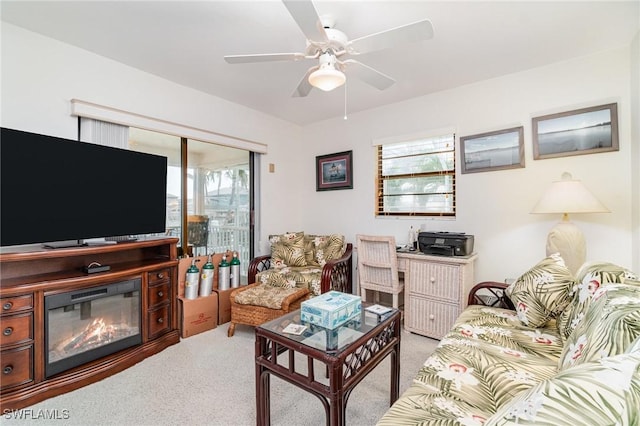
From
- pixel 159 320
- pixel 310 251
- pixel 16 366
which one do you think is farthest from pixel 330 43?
pixel 16 366

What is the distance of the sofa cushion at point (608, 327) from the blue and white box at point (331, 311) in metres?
0.98

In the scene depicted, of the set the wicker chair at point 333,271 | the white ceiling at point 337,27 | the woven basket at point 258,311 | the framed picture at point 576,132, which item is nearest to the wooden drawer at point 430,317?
the wicker chair at point 333,271

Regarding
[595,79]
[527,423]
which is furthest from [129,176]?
[595,79]

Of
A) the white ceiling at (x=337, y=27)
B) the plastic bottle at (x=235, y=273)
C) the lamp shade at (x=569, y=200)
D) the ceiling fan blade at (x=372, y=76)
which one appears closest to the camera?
the white ceiling at (x=337, y=27)

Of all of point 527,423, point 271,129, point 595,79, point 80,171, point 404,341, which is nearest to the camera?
point 527,423

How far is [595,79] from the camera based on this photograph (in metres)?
2.33

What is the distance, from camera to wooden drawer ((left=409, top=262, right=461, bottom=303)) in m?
2.57

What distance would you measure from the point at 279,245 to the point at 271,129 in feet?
5.30

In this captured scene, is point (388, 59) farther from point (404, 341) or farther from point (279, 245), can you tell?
point (404, 341)

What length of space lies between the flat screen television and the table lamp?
127 inches

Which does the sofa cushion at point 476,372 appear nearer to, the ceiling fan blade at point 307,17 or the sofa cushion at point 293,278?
the sofa cushion at point 293,278

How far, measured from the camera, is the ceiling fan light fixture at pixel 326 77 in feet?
5.72

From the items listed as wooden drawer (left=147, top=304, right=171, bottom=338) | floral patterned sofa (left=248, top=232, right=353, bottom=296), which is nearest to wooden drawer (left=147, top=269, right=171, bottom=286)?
wooden drawer (left=147, top=304, right=171, bottom=338)

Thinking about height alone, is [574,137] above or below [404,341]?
above
